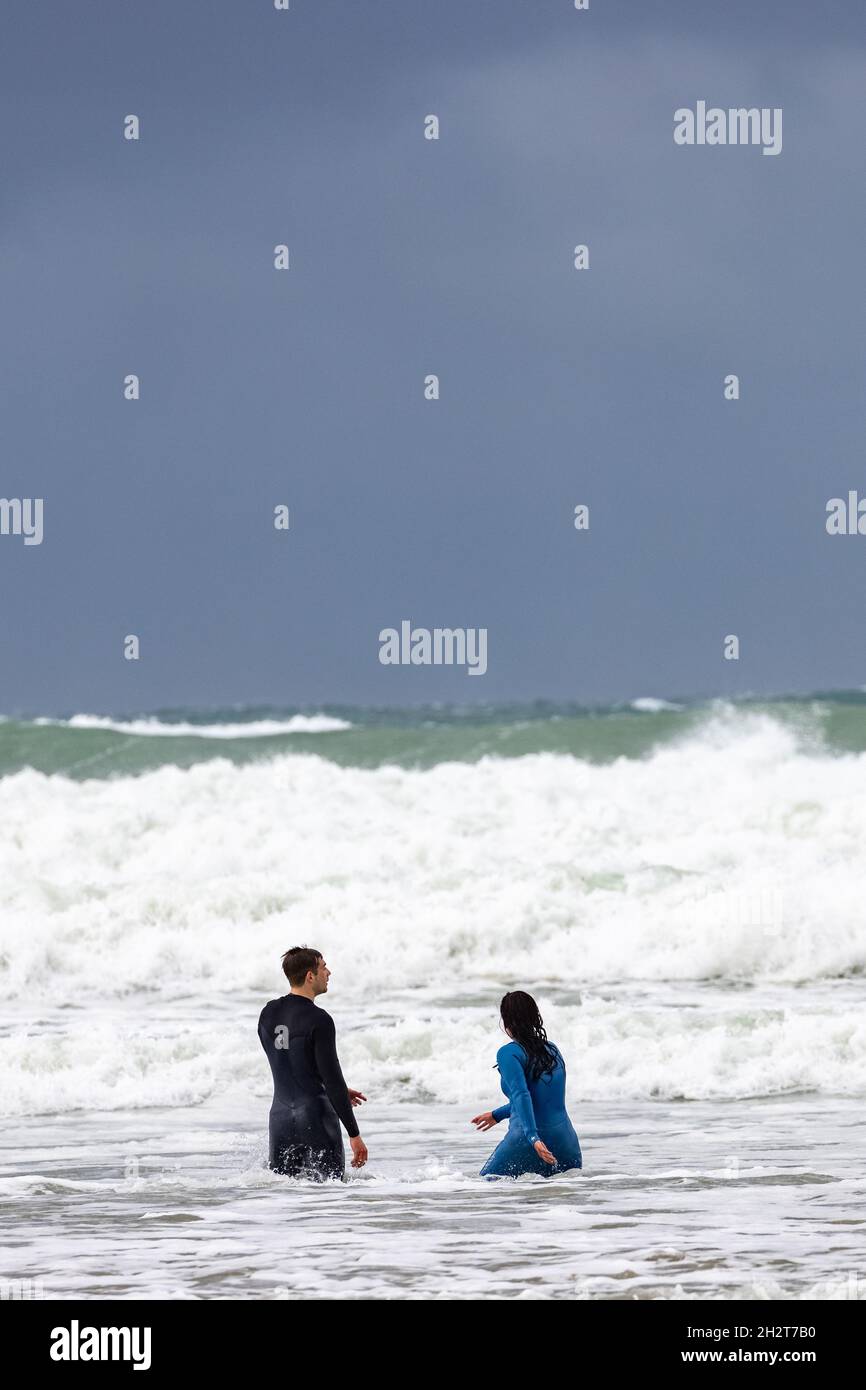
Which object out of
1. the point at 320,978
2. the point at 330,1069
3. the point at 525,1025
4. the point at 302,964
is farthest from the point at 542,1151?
the point at 302,964

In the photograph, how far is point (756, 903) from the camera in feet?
67.6

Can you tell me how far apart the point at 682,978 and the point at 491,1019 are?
3.36 m

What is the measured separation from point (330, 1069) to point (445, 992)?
31.4ft

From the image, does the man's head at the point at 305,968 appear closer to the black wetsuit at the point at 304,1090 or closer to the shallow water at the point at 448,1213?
the black wetsuit at the point at 304,1090

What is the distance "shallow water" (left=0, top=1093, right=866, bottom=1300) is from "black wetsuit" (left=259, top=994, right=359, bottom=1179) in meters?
0.16

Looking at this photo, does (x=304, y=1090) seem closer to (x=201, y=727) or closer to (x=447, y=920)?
(x=447, y=920)

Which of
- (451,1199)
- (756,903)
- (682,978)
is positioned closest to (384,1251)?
(451,1199)

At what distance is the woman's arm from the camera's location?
9.66 meters

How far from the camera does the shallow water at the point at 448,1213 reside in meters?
7.36

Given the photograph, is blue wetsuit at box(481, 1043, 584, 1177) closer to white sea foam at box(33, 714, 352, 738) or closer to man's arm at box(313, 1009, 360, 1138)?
man's arm at box(313, 1009, 360, 1138)

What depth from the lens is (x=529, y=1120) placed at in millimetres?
9789

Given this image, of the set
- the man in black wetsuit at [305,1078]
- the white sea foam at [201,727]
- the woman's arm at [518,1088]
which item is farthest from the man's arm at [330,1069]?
the white sea foam at [201,727]

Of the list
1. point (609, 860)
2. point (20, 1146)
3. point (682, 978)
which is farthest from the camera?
point (609, 860)
